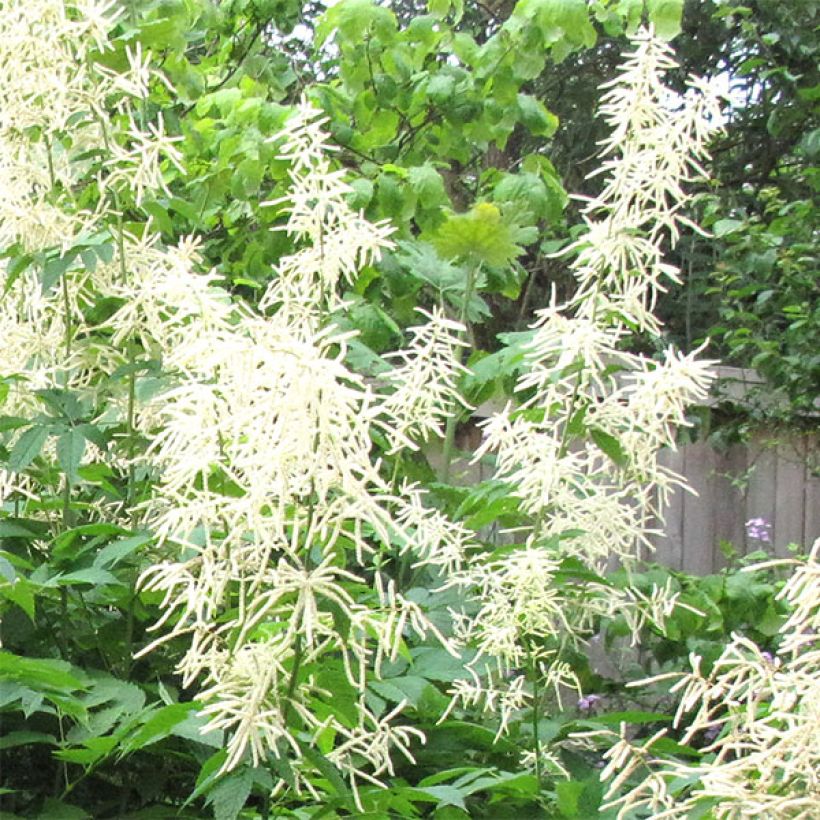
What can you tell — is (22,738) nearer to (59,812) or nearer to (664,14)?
(59,812)

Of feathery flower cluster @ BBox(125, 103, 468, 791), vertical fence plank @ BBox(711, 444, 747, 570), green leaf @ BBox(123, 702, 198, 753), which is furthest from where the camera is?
vertical fence plank @ BBox(711, 444, 747, 570)

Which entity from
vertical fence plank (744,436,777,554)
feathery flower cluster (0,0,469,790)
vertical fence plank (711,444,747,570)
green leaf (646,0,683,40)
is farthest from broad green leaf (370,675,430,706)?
vertical fence plank (744,436,777,554)

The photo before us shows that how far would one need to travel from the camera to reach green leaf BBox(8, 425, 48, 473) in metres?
1.71

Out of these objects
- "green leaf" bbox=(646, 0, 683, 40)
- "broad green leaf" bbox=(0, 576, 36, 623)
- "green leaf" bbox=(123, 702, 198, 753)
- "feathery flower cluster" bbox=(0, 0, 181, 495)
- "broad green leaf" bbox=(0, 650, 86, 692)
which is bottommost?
"green leaf" bbox=(123, 702, 198, 753)

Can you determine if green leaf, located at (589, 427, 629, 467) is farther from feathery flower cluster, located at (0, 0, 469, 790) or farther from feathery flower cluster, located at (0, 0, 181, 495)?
feathery flower cluster, located at (0, 0, 181, 495)

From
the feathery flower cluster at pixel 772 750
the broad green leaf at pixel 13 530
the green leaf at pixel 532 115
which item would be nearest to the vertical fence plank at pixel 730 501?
the green leaf at pixel 532 115

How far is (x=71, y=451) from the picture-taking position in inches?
67.9

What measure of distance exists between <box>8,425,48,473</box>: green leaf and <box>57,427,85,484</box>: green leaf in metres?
0.03

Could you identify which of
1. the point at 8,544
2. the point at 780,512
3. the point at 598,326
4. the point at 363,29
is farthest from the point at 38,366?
the point at 780,512

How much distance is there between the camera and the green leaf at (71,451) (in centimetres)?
171

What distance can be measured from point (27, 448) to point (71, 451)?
6 cm

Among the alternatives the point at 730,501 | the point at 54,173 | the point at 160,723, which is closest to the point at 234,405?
the point at 160,723

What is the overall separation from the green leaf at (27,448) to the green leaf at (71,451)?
3 centimetres

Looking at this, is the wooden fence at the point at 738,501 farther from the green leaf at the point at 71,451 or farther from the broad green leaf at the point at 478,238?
the green leaf at the point at 71,451
